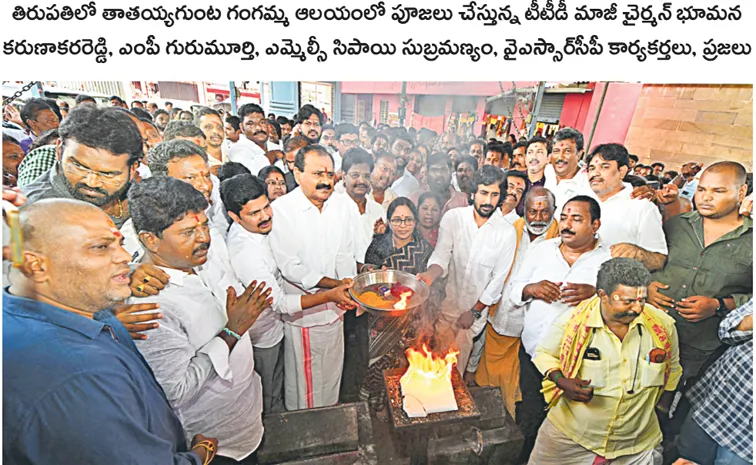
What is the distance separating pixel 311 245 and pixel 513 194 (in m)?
1.41

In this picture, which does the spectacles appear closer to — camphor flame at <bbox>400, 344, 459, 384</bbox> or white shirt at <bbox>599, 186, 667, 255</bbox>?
camphor flame at <bbox>400, 344, 459, 384</bbox>

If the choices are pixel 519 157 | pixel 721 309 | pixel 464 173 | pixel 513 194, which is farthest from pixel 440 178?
pixel 721 309

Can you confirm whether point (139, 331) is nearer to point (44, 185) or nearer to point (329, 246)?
point (44, 185)

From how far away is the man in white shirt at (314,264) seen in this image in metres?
2.15

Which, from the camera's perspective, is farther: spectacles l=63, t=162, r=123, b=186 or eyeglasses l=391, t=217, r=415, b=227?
eyeglasses l=391, t=217, r=415, b=227

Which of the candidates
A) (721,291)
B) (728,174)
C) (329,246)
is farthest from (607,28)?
(329,246)

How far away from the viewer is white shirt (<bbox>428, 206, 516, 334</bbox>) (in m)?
2.41

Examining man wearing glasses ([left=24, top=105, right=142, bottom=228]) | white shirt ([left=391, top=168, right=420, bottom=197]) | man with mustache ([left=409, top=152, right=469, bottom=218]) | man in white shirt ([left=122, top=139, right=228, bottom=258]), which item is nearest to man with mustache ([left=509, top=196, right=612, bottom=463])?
man with mustache ([left=409, top=152, right=469, bottom=218])

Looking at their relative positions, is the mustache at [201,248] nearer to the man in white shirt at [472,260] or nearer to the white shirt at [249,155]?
the white shirt at [249,155]

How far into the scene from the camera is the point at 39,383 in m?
0.97

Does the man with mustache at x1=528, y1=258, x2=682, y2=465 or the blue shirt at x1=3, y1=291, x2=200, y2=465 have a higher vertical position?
the blue shirt at x1=3, y1=291, x2=200, y2=465

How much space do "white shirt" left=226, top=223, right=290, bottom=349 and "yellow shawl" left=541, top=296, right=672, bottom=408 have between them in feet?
5.06

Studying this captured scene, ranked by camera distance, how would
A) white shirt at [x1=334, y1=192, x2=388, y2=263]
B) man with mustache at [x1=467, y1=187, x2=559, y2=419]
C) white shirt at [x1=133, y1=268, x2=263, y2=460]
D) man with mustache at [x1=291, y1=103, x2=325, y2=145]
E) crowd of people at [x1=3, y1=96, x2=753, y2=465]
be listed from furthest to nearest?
man with mustache at [x1=291, y1=103, x2=325, y2=145], white shirt at [x1=334, y1=192, x2=388, y2=263], man with mustache at [x1=467, y1=187, x2=559, y2=419], white shirt at [x1=133, y1=268, x2=263, y2=460], crowd of people at [x1=3, y1=96, x2=753, y2=465]

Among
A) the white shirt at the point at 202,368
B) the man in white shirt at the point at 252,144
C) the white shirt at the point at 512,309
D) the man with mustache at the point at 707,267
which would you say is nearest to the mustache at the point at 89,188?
the white shirt at the point at 202,368
